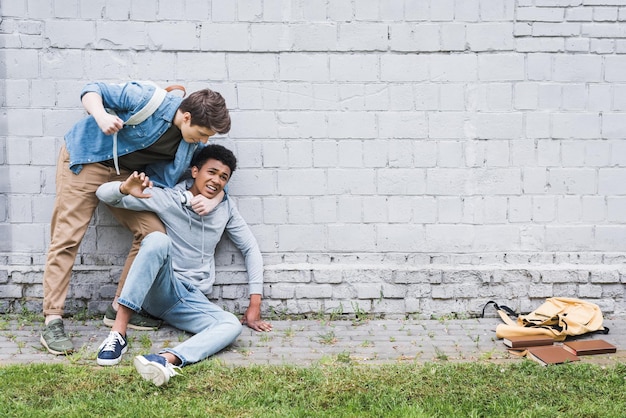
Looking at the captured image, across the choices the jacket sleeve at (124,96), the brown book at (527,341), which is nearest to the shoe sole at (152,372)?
the jacket sleeve at (124,96)

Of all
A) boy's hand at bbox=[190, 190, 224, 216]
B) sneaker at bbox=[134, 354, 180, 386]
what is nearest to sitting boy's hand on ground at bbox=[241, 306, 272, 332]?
boy's hand at bbox=[190, 190, 224, 216]

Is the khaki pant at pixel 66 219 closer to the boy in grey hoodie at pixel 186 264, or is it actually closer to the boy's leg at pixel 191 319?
the boy in grey hoodie at pixel 186 264

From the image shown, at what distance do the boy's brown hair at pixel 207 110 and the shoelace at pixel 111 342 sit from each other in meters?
1.44

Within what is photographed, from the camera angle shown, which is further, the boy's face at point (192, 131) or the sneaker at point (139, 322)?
the sneaker at point (139, 322)

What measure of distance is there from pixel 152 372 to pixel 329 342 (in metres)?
1.35

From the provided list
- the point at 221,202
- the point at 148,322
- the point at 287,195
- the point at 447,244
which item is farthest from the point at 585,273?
the point at 148,322

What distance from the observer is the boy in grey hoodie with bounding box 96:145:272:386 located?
4.25m

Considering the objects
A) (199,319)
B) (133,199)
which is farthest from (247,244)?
(133,199)

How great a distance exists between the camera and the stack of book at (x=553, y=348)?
14.0ft

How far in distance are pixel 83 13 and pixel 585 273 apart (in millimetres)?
4217

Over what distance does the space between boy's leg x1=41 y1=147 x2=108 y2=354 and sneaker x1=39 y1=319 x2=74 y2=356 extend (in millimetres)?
16

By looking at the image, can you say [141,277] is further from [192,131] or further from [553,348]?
[553,348]

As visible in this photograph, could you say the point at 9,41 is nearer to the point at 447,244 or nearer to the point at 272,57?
the point at 272,57

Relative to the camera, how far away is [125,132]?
15.0ft
